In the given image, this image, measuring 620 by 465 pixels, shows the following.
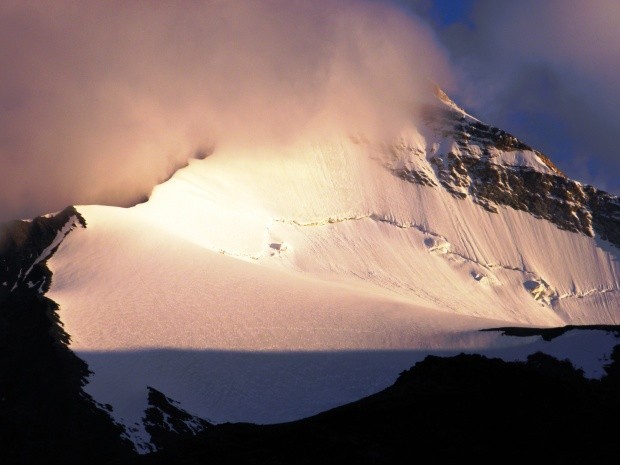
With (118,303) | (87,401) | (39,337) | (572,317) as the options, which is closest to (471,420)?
(87,401)

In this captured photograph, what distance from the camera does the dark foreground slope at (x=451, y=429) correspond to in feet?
166

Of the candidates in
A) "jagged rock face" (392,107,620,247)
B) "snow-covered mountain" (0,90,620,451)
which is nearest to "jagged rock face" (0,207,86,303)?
"snow-covered mountain" (0,90,620,451)

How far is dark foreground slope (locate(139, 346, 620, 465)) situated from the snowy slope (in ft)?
37.4

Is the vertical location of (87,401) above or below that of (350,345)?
below

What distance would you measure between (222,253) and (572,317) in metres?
72.2

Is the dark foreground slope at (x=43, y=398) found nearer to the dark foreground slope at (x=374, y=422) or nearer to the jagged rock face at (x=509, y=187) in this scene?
the dark foreground slope at (x=374, y=422)

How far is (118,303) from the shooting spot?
298 feet

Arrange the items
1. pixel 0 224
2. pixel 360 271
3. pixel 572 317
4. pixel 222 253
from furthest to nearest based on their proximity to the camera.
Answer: pixel 572 317 → pixel 360 271 → pixel 0 224 → pixel 222 253

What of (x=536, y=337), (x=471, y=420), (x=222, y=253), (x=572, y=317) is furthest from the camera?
(x=572, y=317)

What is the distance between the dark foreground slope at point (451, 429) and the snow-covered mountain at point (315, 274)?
10007 mm

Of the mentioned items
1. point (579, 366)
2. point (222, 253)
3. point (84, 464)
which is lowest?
point (84, 464)

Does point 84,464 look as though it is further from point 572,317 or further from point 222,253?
point 572,317

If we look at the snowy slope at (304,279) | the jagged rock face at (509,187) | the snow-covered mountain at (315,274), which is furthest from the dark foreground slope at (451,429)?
the jagged rock face at (509,187)

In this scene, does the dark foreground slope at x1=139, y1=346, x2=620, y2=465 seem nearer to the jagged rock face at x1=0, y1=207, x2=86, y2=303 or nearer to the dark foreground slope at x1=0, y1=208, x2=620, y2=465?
the dark foreground slope at x1=0, y1=208, x2=620, y2=465
